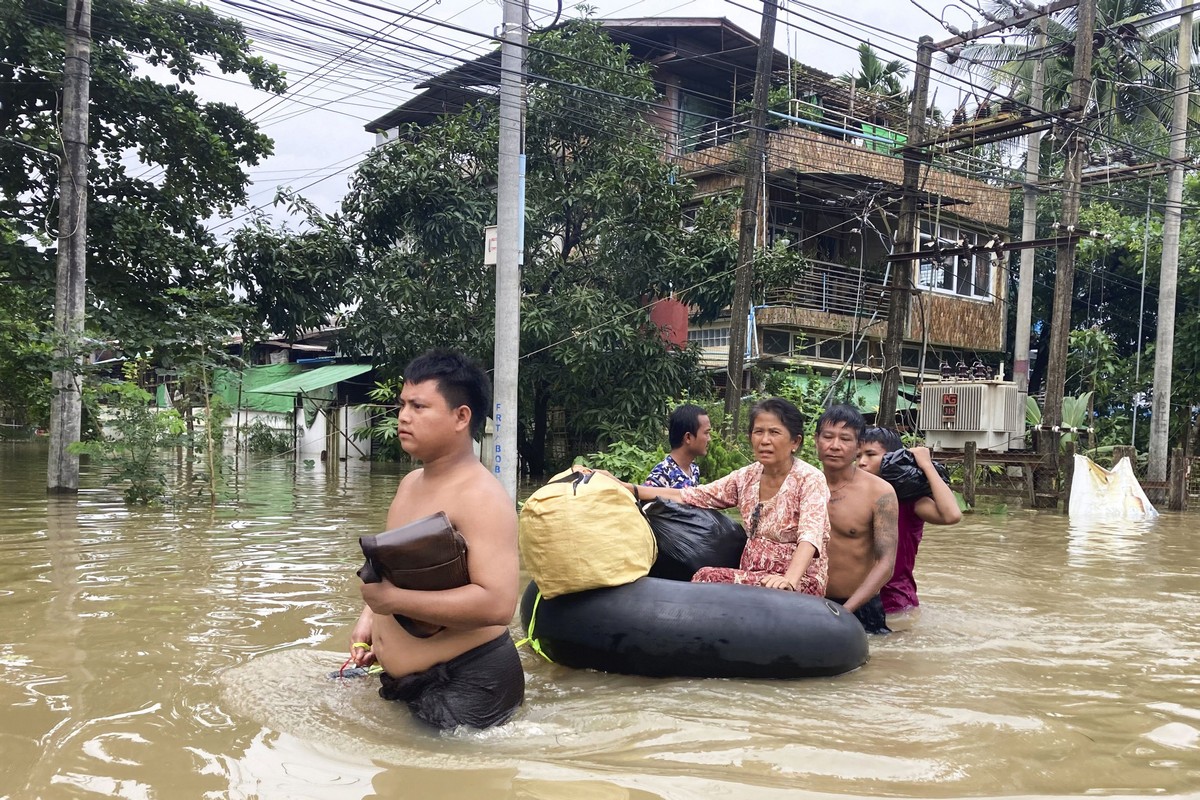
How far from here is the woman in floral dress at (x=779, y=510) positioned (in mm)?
4918

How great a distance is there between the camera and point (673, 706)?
A: 14.0 ft

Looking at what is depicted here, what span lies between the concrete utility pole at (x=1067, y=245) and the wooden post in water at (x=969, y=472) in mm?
1204

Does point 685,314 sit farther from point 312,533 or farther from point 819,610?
point 819,610

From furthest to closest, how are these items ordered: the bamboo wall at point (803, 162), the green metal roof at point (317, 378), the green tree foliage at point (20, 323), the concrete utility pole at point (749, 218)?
the green metal roof at point (317, 378)
the bamboo wall at point (803, 162)
the concrete utility pole at point (749, 218)
the green tree foliage at point (20, 323)

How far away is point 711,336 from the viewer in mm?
21344

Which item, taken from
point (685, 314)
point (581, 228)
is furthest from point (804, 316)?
point (581, 228)

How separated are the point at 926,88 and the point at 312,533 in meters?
11.9

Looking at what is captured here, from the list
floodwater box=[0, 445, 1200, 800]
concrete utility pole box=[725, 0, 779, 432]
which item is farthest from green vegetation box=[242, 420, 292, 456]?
floodwater box=[0, 445, 1200, 800]

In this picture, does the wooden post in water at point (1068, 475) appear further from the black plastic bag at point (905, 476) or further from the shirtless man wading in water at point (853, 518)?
the shirtless man wading in water at point (853, 518)

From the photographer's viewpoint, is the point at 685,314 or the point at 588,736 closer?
the point at 588,736

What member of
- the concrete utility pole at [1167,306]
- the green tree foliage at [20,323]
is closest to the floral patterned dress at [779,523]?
the green tree foliage at [20,323]

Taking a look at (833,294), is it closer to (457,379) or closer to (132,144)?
(132,144)

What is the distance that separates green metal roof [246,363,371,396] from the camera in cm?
2420

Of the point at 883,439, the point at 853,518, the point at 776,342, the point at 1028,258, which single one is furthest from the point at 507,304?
the point at 1028,258
